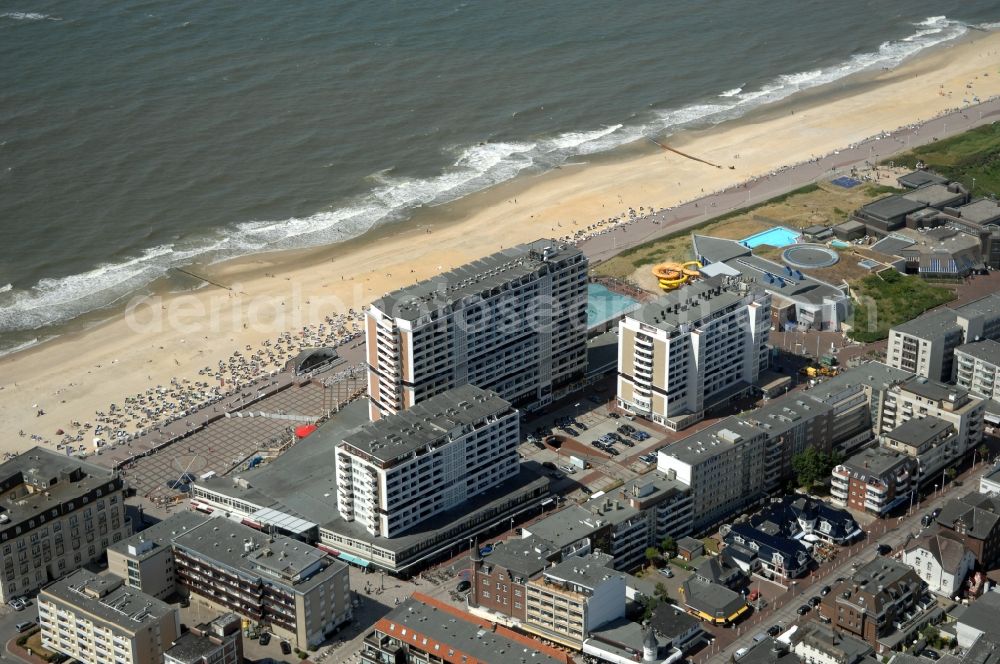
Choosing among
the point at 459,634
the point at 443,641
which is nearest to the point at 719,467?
the point at 459,634

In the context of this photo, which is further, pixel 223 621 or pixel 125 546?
pixel 125 546

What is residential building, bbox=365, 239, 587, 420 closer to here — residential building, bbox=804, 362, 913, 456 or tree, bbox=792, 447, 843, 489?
residential building, bbox=804, 362, 913, 456

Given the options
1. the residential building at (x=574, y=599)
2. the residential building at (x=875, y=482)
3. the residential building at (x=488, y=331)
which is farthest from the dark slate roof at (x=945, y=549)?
the residential building at (x=488, y=331)

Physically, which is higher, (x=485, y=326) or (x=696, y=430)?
(x=485, y=326)

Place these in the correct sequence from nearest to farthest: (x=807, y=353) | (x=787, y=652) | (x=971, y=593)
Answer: (x=787, y=652) < (x=971, y=593) < (x=807, y=353)

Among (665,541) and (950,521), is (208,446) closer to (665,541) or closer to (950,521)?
(665,541)

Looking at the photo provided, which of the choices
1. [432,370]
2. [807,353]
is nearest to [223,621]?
[432,370]
